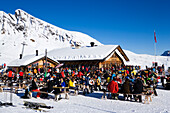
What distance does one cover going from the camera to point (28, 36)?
9881 centimetres

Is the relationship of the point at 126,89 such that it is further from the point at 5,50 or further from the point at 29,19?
the point at 29,19

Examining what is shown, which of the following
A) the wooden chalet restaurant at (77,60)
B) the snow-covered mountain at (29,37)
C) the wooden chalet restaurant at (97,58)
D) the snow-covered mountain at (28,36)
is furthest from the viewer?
the snow-covered mountain at (28,36)

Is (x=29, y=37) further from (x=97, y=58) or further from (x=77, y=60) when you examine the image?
(x=97, y=58)

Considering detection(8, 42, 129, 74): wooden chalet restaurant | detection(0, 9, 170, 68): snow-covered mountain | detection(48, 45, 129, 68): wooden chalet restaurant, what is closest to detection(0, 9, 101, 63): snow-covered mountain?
detection(0, 9, 170, 68): snow-covered mountain

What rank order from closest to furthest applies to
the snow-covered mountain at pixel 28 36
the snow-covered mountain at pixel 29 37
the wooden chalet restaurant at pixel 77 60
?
the wooden chalet restaurant at pixel 77 60
the snow-covered mountain at pixel 29 37
the snow-covered mountain at pixel 28 36

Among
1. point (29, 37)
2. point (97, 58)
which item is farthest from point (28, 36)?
point (97, 58)

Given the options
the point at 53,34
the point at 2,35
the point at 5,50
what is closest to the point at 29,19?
the point at 53,34

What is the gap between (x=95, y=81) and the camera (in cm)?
1352

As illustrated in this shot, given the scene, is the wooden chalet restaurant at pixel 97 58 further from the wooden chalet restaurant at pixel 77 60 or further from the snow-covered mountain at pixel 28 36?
the snow-covered mountain at pixel 28 36

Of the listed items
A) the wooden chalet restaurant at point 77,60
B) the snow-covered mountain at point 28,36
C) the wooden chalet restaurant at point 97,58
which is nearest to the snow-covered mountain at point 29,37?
the snow-covered mountain at point 28,36

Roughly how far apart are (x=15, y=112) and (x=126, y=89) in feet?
18.7

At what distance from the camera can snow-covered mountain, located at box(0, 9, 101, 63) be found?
7742 centimetres

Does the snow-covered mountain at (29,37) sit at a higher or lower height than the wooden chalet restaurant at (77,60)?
higher

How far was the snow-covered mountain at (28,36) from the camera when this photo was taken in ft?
254
